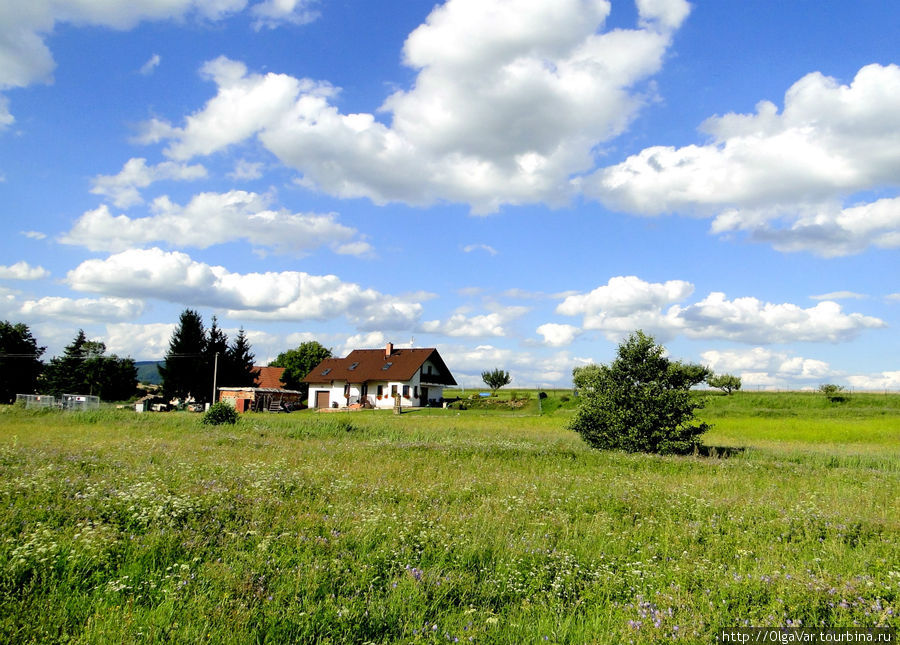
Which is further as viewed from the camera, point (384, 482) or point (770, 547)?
point (384, 482)

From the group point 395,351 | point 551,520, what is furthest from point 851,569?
point 395,351

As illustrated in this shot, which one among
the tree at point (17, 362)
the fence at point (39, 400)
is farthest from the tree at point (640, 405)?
the tree at point (17, 362)

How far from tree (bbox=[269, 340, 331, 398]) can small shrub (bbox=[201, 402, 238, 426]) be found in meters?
53.7

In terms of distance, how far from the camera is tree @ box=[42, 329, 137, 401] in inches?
2837

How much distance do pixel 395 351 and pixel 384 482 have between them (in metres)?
60.5

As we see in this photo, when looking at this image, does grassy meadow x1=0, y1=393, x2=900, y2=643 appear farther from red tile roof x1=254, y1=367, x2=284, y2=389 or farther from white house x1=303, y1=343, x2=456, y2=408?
red tile roof x1=254, y1=367, x2=284, y2=389

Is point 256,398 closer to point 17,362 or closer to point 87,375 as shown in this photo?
point 87,375

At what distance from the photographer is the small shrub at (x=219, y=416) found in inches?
1224

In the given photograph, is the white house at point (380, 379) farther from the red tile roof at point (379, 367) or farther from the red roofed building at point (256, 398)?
the red roofed building at point (256, 398)

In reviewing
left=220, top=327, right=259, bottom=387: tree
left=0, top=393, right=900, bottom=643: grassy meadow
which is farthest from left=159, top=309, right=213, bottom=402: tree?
left=0, top=393, right=900, bottom=643: grassy meadow

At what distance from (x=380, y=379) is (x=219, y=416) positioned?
3443 cm

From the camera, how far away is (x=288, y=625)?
194 inches

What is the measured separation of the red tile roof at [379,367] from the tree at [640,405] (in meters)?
42.7

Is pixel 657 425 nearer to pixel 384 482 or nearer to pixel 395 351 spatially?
pixel 384 482
